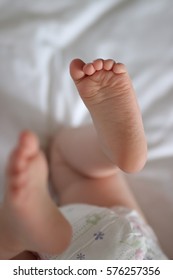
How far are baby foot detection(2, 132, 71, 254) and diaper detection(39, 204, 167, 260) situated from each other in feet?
0.39

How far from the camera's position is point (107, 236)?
0.73 m

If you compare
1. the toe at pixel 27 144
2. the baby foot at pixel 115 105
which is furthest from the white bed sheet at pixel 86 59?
the toe at pixel 27 144

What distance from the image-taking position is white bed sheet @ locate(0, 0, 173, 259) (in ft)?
2.98

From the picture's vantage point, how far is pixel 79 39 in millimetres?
966

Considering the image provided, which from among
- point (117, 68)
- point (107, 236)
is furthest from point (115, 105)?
point (107, 236)

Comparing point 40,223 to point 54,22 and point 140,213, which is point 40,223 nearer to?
point 140,213

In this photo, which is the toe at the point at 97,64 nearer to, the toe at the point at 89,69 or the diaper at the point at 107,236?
the toe at the point at 89,69

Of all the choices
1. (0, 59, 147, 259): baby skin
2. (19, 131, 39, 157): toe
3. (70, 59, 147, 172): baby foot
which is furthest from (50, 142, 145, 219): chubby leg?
(19, 131, 39, 157): toe

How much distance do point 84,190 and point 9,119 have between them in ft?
0.64

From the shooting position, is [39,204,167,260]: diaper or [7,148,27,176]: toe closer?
[7,148,27,176]: toe

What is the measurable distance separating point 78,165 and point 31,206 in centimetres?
33

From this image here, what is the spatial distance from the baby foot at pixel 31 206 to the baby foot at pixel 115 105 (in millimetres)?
148

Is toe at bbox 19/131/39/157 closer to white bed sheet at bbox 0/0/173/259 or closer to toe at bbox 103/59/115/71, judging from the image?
toe at bbox 103/59/115/71

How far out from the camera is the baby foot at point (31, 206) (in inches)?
20.3
